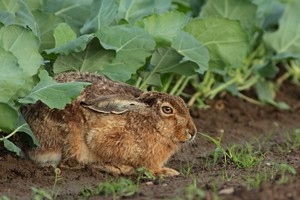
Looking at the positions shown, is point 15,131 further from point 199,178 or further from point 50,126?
point 199,178

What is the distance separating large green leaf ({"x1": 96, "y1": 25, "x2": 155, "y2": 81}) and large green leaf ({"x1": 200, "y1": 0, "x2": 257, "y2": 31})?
204 cm

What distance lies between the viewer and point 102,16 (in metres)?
8.76

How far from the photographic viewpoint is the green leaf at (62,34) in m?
8.34

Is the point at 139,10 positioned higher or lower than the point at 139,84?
higher

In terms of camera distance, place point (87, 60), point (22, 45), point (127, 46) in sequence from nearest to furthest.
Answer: point (22, 45), point (87, 60), point (127, 46)

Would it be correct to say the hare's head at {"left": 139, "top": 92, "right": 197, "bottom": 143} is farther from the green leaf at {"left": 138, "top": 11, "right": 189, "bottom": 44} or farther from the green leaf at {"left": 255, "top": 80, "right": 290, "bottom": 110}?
the green leaf at {"left": 255, "top": 80, "right": 290, "bottom": 110}

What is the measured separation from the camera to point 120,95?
770cm

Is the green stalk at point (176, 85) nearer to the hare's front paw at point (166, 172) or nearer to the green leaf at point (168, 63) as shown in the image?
the green leaf at point (168, 63)

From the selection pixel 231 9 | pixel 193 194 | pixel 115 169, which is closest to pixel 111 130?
pixel 115 169

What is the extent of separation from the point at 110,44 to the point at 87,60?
0.93 feet

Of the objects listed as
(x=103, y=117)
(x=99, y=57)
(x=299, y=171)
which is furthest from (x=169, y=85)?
(x=299, y=171)

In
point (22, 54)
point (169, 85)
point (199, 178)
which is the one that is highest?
point (22, 54)

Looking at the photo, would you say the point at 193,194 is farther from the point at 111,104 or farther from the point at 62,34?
the point at 62,34

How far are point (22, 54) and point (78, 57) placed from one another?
2.29 ft
